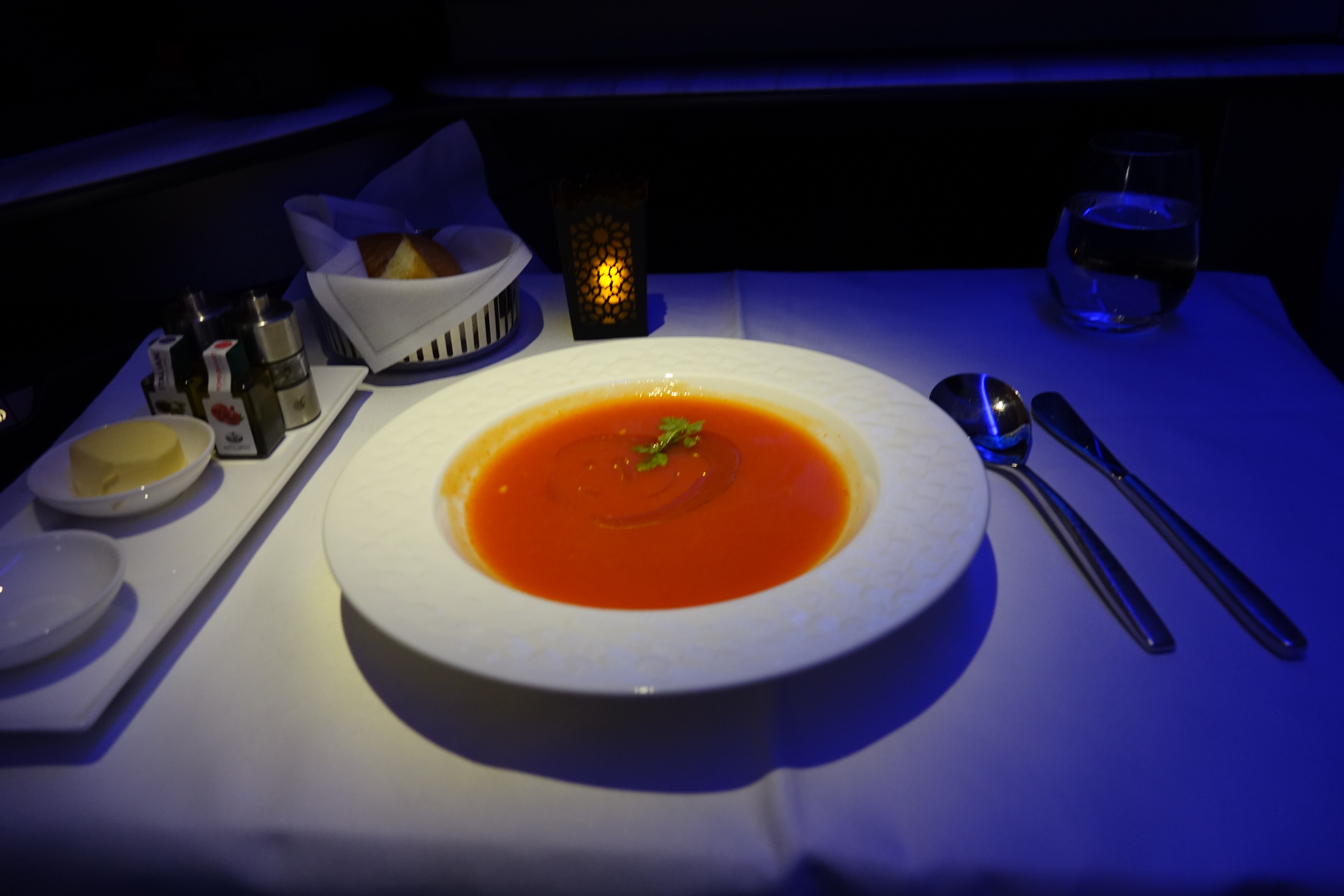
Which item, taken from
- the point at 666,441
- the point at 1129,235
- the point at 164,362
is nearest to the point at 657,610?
the point at 666,441

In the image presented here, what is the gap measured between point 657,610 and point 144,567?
52 cm

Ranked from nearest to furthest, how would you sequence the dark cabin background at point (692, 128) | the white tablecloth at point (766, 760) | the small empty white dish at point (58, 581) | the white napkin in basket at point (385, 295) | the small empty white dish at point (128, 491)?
the white tablecloth at point (766, 760) < the small empty white dish at point (58, 581) < the small empty white dish at point (128, 491) < the white napkin in basket at point (385, 295) < the dark cabin background at point (692, 128)

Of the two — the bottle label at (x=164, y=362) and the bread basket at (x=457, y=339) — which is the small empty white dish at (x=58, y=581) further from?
the bread basket at (x=457, y=339)

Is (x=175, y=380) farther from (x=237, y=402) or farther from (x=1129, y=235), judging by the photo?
(x=1129, y=235)

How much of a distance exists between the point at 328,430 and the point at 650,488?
49cm

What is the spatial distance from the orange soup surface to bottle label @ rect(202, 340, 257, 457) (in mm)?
287

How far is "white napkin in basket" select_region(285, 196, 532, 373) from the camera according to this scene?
1147mm

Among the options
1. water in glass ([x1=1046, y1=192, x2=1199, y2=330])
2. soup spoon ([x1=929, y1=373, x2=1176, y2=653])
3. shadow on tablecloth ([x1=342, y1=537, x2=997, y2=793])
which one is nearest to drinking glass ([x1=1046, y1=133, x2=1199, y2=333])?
water in glass ([x1=1046, y1=192, x2=1199, y2=330])

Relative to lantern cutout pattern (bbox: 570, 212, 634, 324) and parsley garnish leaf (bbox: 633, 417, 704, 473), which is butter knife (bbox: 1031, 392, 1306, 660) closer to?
parsley garnish leaf (bbox: 633, 417, 704, 473)

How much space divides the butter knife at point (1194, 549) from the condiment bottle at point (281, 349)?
0.93 meters

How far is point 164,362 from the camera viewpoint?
0.95 meters

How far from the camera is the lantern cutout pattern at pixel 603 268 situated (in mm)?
1226

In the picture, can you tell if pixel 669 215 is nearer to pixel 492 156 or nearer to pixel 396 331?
pixel 492 156

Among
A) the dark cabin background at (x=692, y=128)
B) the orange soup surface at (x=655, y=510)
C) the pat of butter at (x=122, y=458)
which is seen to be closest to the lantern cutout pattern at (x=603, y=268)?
the orange soup surface at (x=655, y=510)
